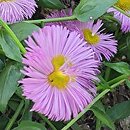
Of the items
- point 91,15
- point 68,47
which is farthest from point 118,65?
point 68,47

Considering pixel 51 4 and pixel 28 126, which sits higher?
pixel 51 4

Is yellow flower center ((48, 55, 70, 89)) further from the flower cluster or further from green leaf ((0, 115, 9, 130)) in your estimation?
green leaf ((0, 115, 9, 130))

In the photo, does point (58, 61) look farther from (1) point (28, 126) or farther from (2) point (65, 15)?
(2) point (65, 15)

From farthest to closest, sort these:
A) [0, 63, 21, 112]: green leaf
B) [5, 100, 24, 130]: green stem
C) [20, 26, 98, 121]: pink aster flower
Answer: [5, 100, 24, 130]: green stem → [0, 63, 21, 112]: green leaf → [20, 26, 98, 121]: pink aster flower

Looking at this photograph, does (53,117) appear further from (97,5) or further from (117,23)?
(117,23)

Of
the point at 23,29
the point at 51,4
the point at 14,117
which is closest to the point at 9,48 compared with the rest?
the point at 23,29

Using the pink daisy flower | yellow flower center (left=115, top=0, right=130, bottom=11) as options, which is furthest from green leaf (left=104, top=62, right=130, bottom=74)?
yellow flower center (left=115, top=0, right=130, bottom=11)

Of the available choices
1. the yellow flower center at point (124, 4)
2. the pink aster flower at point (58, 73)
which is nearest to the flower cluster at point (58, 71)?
the pink aster flower at point (58, 73)
